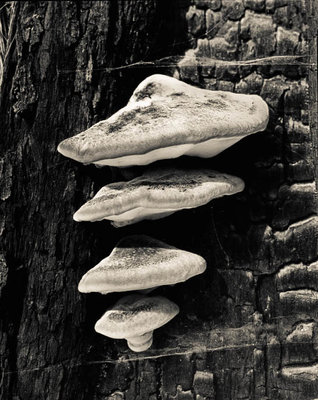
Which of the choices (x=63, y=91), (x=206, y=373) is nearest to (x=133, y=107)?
(x=63, y=91)

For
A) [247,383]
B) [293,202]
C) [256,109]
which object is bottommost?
[247,383]

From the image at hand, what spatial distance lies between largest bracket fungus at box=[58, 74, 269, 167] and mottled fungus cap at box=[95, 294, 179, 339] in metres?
0.71

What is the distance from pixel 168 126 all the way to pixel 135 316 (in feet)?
3.10

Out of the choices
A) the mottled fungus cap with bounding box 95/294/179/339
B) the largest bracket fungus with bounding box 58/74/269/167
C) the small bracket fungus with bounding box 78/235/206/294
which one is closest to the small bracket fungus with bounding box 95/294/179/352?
the mottled fungus cap with bounding box 95/294/179/339

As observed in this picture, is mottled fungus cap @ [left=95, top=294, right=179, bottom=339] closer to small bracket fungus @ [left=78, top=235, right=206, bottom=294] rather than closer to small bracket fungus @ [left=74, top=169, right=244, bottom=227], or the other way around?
small bracket fungus @ [left=78, top=235, right=206, bottom=294]

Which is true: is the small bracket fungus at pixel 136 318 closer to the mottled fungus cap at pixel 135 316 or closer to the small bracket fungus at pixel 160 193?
the mottled fungus cap at pixel 135 316

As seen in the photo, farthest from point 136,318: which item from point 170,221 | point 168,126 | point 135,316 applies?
point 168,126

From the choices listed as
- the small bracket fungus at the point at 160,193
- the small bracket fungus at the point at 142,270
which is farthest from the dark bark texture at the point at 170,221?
the small bracket fungus at the point at 142,270

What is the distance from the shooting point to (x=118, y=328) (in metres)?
2.56

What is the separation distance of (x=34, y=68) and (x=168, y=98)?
2.59 feet

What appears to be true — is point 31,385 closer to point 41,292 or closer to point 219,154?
point 41,292

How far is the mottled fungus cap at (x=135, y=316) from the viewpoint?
2.56 m

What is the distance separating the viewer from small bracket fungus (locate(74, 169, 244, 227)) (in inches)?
94.7

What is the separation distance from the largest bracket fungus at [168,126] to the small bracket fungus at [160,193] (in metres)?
0.11
